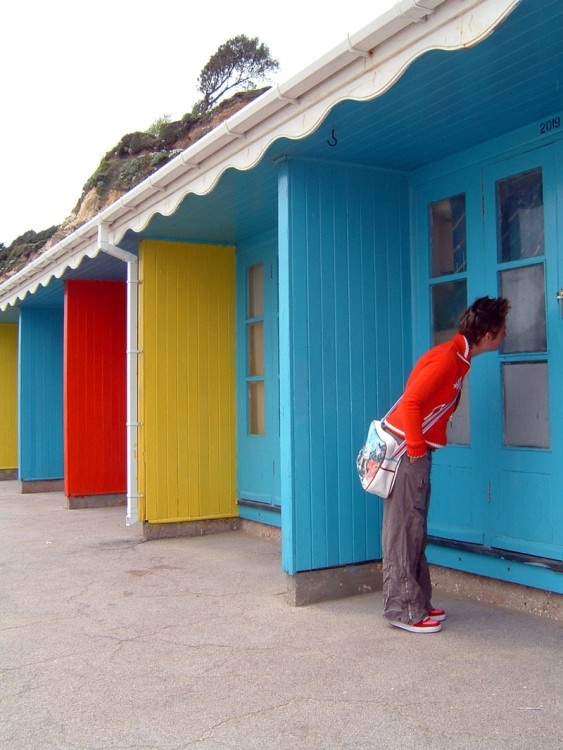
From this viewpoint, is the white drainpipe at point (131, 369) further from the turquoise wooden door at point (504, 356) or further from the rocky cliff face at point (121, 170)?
the rocky cliff face at point (121, 170)

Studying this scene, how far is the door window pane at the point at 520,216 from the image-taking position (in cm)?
466

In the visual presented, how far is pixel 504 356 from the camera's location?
483 cm

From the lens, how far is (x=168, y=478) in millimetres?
7523

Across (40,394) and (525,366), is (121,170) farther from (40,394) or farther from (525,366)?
(525,366)

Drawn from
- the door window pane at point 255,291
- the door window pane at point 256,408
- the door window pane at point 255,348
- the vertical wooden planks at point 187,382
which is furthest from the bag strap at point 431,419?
the vertical wooden planks at point 187,382

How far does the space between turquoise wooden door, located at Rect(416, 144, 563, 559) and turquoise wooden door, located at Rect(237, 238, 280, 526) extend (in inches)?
86.2

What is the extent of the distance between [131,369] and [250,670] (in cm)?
412

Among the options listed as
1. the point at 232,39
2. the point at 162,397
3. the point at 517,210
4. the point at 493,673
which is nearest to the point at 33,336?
the point at 162,397

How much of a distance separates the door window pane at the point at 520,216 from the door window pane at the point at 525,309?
0.11 meters

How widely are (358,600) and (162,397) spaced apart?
3170 mm

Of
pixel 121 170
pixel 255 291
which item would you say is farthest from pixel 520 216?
pixel 121 170

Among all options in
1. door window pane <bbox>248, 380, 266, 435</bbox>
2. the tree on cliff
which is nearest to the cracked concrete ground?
door window pane <bbox>248, 380, 266, 435</bbox>

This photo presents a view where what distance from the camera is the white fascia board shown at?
342cm

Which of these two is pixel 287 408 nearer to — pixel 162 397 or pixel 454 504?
pixel 454 504
